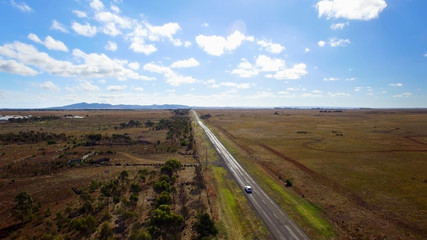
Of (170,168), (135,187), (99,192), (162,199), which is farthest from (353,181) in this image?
(99,192)

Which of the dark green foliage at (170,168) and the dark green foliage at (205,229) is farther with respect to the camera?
the dark green foliage at (170,168)

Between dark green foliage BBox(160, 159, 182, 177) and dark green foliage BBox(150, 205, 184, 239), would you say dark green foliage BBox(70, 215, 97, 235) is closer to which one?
dark green foliage BBox(150, 205, 184, 239)

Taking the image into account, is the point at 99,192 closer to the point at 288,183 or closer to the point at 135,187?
the point at 135,187

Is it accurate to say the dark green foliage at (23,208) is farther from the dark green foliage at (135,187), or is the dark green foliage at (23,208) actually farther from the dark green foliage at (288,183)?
the dark green foliage at (288,183)

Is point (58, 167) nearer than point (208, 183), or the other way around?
point (208, 183)

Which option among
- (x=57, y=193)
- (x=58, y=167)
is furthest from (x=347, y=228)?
(x=58, y=167)

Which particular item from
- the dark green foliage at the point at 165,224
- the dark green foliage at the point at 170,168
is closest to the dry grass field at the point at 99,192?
the dark green foliage at the point at 165,224

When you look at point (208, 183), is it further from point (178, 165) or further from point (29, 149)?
point (29, 149)

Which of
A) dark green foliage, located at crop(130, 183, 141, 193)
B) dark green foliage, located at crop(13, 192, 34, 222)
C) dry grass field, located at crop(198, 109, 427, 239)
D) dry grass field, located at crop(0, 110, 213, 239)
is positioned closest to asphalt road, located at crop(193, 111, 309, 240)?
dry grass field, located at crop(198, 109, 427, 239)
